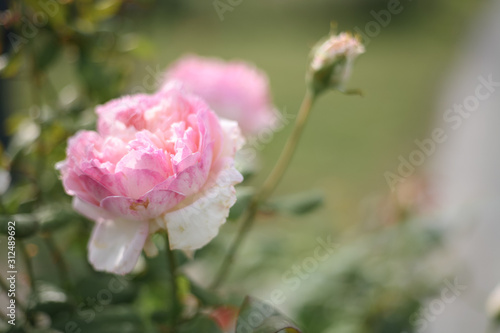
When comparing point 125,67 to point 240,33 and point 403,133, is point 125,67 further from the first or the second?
point 240,33

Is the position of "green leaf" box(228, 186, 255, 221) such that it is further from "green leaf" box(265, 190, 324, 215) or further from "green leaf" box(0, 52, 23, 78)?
"green leaf" box(0, 52, 23, 78)

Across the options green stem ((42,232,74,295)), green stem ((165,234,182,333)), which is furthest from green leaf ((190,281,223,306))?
green stem ((42,232,74,295))

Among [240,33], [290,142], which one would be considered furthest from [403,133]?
[290,142]

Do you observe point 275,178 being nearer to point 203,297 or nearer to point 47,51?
point 203,297

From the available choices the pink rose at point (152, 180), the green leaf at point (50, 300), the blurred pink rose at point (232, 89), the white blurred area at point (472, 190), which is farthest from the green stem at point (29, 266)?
the white blurred area at point (472, 190)

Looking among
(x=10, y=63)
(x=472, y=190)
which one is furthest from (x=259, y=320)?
(x=472, y=190)
